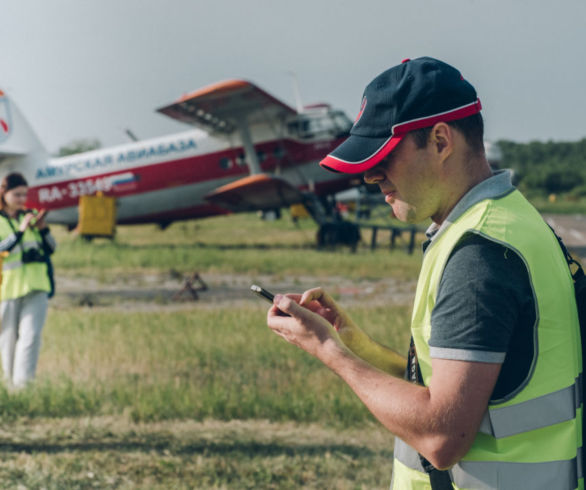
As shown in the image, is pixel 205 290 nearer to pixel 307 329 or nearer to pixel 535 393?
pixel 307 329

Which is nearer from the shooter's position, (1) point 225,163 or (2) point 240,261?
(2) point 240,261

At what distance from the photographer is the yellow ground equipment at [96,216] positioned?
2105 centimetres

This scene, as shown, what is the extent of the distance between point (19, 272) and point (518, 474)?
523 cm

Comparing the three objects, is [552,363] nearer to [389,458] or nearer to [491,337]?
[491,337]

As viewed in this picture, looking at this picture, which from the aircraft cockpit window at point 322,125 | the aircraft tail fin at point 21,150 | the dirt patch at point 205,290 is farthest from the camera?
the aircraft tail fin at point 21,150

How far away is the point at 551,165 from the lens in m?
95.4

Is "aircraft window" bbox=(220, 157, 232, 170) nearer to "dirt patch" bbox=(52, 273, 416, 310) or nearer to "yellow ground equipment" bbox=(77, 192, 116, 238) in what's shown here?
"yellow ground equipment" bbox=(77, 192, 116, 238)

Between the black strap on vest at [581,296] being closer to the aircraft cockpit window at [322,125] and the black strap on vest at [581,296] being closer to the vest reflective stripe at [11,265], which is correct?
the vest reflective stripe at [11,265]

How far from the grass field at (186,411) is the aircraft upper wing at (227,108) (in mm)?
9666

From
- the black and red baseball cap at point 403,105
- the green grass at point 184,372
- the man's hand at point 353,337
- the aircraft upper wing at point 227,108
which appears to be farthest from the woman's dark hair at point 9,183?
the aircraft upper wing at point 227,108

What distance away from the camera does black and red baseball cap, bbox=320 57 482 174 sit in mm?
1383

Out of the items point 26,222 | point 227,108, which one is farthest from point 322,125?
point 26,222

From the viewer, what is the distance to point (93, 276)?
15070mm

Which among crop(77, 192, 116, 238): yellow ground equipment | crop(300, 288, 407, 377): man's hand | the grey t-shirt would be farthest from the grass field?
crop(77, 192, 116, 238): yellow ground equipment
